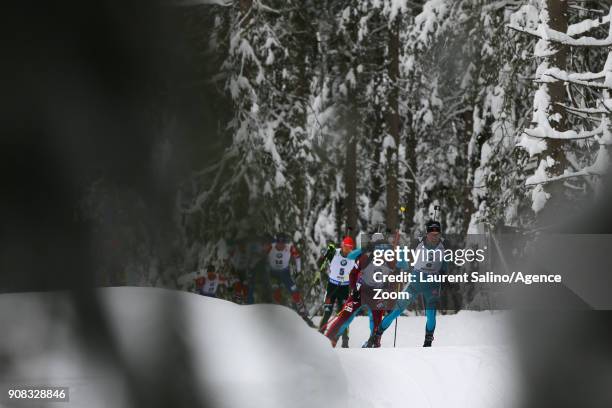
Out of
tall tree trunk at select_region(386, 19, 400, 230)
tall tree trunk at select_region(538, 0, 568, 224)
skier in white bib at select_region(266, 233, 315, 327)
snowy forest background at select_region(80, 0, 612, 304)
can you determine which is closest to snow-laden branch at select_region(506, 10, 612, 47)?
snowy forest background at select_region(80, 0, 612, 304)

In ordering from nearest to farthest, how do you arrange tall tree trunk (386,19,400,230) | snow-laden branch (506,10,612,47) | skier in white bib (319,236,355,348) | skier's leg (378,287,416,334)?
1. snow-laden branch (506,10,612,47)
2. skier's leg (378,287,416,334)
3. skier in white bib (319,236,355,348)
4. tall tree trunk (386,19,400,230)

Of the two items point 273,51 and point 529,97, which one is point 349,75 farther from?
point 273,51

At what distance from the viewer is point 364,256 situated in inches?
342

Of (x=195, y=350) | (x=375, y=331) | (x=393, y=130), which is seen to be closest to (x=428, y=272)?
(x=375, y=331)

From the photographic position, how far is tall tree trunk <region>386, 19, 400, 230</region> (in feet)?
55.7

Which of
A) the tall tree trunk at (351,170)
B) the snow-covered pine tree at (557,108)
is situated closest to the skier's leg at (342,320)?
the snow-covered pine tree at (557,108)

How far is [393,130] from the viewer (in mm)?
17281

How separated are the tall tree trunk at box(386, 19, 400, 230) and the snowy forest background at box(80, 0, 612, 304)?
0.04 m

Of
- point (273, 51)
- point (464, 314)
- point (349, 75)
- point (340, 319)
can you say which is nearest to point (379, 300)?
point (340, 319)

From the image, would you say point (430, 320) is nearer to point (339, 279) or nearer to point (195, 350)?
point (339, 279)

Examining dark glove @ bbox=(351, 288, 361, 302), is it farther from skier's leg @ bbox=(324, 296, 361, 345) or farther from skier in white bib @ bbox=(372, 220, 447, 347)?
skier in white bib @ bbox=(372, 220, 447, 347)

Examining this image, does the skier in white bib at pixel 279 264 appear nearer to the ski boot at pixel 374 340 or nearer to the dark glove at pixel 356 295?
the ski boot at pixel 374 340

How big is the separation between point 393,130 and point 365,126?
71cm

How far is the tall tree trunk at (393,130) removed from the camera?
17.0 metres
